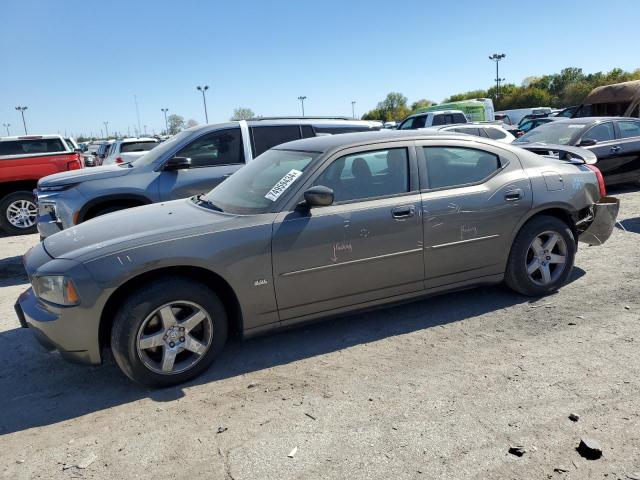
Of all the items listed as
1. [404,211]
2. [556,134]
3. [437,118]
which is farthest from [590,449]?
[437,118]

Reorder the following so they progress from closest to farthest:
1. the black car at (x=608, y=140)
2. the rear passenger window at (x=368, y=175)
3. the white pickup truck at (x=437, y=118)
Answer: the rear passenger window at (x=368, y=175)
the black car at (x=608, y=140)
the white pickup truck at (x=437, y=118)

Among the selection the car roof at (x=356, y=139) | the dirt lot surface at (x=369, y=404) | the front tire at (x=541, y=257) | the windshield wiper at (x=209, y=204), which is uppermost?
the car roof at (x=356, y=139)

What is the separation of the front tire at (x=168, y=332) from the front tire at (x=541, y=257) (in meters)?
2.70

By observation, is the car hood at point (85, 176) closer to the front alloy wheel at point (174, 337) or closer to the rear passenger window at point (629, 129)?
the front alloy wheel at point (174, 337)

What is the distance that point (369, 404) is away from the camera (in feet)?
10.4

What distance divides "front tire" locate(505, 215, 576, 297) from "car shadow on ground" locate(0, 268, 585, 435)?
19cm

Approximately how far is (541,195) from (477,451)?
9.04 feet

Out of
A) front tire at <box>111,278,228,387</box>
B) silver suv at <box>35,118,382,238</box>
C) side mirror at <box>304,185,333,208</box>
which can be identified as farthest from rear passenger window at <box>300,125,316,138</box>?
front tire at <box>111,278,228,387</box>

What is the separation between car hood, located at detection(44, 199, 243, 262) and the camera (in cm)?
342

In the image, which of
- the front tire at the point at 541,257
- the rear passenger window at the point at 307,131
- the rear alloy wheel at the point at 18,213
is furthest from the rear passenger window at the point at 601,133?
the rear alloy wheel at the point at 18,213

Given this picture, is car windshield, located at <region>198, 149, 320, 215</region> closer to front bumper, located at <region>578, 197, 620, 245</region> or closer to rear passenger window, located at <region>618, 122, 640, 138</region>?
front bumper, located at <region>578, 197, 620, 245</region>

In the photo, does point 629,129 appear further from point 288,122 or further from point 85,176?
point 85,176

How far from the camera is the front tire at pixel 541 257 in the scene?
4.64m

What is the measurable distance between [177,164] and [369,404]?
4307 mm
